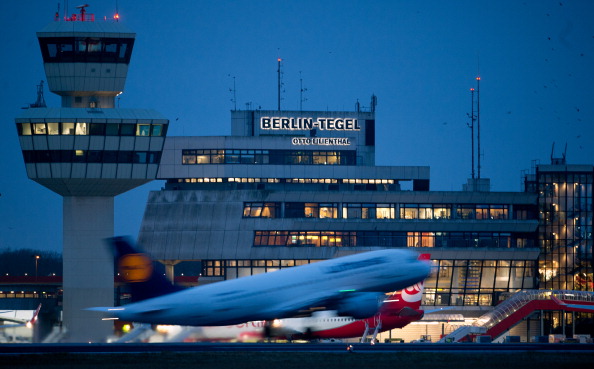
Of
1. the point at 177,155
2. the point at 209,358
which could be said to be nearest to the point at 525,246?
the point at 177,155

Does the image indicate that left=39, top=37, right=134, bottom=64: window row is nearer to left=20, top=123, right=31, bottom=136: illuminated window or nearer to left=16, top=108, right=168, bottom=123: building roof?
left=16, top=108, right=168, bottom=123: building roof

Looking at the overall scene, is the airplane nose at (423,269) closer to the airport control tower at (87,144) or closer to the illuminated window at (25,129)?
the airport control tower at (87,144)

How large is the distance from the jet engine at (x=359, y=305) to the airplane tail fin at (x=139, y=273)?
14.8 metres

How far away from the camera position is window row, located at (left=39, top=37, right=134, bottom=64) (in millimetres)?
148625

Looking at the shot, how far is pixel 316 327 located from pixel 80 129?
4419cm

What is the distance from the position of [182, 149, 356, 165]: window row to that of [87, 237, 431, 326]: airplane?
83.5m

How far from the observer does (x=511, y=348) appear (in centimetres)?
10394

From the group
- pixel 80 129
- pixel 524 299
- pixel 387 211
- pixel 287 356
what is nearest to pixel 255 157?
pixel 387 211

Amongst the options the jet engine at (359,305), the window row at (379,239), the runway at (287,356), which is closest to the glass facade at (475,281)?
the window row at (379,239)

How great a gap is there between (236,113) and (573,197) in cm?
6016

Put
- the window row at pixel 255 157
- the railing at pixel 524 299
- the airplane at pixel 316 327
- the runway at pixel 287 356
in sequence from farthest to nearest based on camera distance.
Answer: the window row at pixel 255 157, the railing at pixel 524 299, the airplane at pixel 316 327, the runway at pixel 287 356

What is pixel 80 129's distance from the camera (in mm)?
147500

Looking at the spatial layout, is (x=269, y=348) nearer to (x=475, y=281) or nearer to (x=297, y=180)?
(x=475, y=281)

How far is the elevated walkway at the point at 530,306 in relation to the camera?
518ft
